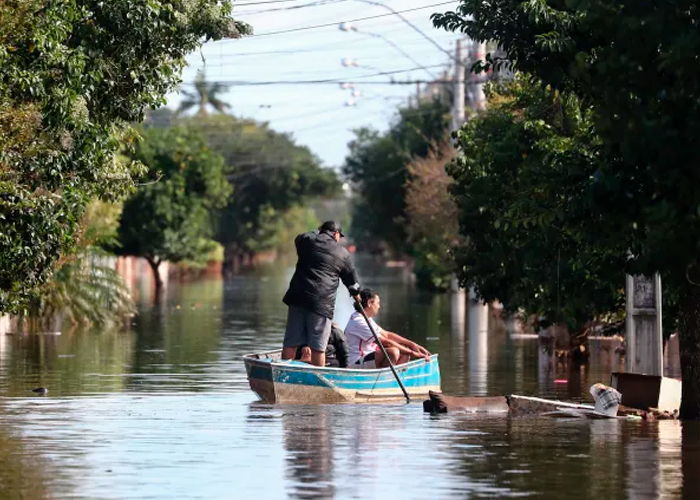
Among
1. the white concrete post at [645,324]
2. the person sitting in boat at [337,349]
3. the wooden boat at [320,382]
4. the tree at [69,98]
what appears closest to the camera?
the tree at [69,98]

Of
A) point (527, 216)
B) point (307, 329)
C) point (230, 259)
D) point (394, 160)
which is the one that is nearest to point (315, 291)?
point (307, 329)

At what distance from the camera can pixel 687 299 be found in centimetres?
1817

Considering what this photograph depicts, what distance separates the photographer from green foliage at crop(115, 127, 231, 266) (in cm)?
7806

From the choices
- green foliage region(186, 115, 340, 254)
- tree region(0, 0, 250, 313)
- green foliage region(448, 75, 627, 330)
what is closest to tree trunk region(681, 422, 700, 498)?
green foliage region(448, 75, 627, 330)

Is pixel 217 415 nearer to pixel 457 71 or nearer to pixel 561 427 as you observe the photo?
pixel 561 427

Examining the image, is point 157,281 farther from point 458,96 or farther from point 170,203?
point 458,96

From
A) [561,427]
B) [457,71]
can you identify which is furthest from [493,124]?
[457,71]

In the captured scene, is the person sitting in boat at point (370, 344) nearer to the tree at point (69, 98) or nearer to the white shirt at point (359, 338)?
the white shirt at point (359, 338)

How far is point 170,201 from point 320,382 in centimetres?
5927

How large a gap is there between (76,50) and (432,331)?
22.6m

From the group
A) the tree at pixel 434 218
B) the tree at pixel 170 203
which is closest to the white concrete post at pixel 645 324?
the tree at pixel 434 218

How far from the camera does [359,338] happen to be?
22.8 m

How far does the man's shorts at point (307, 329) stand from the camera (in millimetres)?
21812

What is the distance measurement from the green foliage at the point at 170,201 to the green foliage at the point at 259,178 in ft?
108
